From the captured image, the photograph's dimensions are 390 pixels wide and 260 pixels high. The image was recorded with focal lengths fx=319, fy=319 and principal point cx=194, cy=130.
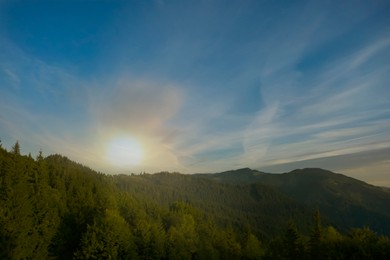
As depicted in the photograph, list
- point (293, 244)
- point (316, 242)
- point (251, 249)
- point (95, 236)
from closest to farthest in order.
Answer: point (95, 236) < point (316, 242) < point (293, 244) < point (251, 249)

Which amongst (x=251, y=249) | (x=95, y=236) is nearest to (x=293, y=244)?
(x=251, y=249)

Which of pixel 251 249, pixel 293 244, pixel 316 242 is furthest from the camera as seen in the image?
pixel 251 249

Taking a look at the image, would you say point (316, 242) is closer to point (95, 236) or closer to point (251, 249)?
point (251, 249)

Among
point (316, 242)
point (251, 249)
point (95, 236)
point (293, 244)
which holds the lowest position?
point (251, 249)

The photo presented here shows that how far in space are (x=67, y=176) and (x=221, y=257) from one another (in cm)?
6181

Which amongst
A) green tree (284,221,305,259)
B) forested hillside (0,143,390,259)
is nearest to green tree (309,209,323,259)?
forested hillside (0,143,390,259)

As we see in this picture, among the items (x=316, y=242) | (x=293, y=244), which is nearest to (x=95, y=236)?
(x=293, y=244)

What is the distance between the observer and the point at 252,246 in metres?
91.8

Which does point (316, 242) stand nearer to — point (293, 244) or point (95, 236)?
point (293, 244)

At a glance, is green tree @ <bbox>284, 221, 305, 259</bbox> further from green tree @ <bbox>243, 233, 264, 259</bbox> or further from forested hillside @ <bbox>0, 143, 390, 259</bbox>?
green tree @ <bbox>243, 233, 264, 259</bbox>

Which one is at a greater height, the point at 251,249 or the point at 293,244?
the point at 293,244

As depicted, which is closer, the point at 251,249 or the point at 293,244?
the point at 293,244

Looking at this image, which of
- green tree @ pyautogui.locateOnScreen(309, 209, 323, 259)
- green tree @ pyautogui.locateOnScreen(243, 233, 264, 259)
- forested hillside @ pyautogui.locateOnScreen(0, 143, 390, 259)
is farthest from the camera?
green tree @ pyautogui.locateOnScreen(243, 233, 264, 259)

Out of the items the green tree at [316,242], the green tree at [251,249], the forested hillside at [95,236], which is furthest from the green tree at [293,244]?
the green tree at [251,249]
